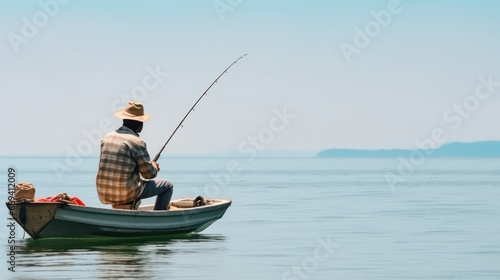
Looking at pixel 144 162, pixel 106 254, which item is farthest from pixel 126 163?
pixel 106 254

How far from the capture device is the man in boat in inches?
494

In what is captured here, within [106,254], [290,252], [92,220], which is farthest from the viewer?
[290,252]

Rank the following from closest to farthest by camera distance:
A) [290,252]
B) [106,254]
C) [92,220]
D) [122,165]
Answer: [106,254] < [122,165] < [92,220] < [290,252]

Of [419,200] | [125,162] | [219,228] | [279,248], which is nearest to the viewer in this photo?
[125,162]

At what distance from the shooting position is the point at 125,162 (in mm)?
12547

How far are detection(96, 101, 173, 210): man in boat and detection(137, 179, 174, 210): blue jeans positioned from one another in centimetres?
2

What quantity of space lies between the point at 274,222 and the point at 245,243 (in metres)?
4.81

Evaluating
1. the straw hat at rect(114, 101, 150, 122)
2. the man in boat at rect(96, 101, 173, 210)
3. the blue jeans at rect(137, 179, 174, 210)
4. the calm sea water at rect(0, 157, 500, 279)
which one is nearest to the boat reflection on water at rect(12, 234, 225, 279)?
the calm sea water at rect(0, 157, 500, 279)

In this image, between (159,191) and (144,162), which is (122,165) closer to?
(144,162)

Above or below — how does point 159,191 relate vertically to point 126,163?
below

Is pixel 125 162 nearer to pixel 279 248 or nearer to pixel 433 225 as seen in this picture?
pixel 279 248

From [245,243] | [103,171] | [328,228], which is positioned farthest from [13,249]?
[328,228]

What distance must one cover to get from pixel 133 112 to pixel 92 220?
5.41 feet

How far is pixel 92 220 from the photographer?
41.7 ft
